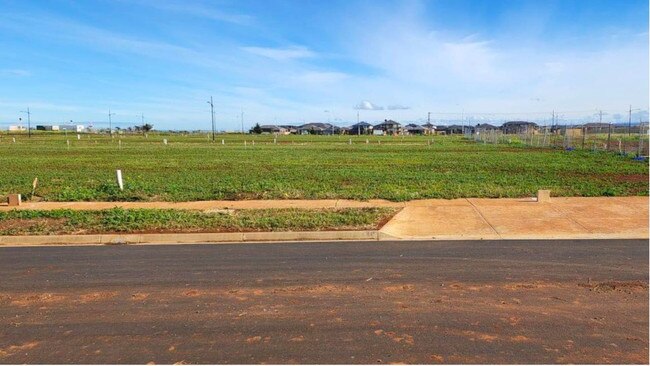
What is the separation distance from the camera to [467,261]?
7.36m

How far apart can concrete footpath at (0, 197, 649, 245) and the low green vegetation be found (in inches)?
17.4

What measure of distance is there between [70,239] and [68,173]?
44.1ft

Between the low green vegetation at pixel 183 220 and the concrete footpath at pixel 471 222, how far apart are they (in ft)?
1.45

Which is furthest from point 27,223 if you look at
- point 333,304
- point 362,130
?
point 362,130

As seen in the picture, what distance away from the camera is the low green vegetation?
32.5ft

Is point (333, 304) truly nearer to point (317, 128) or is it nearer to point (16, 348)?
point (16, 348)

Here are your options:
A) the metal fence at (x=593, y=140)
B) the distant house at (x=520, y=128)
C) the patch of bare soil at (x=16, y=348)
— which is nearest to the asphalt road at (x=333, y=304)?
the patch of bare soil at (x=16, y=348)

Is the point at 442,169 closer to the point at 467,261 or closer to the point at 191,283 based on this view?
the point at 467,261

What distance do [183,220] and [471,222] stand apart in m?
6.10

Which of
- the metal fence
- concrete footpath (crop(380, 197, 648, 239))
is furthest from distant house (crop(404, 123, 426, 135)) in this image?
concrete footpath (crop(380, 197, 648, 239))

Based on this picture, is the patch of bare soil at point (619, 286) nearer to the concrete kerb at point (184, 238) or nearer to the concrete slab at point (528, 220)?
the concrete slab at point (528, 220)

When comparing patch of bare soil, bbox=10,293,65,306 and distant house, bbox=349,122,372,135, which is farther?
distant house, bbox=349,122,372,135

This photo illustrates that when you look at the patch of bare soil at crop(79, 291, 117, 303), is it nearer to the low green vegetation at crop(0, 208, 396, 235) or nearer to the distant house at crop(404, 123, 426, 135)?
the low green vegetation at crop(0, 208, 396, 235)

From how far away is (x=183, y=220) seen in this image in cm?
1062
